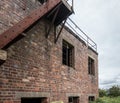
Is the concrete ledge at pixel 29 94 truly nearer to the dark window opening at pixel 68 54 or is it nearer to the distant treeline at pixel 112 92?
the dark window opening at pixel 68 54

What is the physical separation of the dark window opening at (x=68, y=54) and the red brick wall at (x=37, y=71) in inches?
12.4

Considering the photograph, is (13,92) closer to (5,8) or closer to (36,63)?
(36,63)

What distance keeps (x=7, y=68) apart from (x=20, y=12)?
6.98ft

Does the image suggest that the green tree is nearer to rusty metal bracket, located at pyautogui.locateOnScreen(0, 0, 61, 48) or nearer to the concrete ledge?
the concrete ledge

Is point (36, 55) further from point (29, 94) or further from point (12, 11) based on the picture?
point (12, 11)

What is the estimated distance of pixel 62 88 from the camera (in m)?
12.0

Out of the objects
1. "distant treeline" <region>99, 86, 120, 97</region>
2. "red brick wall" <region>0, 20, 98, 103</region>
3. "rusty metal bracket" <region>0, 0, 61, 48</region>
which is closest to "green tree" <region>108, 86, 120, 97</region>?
"distant treeline" <region>99, 86, 120, 97</region>

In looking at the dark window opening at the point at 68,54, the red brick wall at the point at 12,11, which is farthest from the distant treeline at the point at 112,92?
the red brick wall at the point at 12,11

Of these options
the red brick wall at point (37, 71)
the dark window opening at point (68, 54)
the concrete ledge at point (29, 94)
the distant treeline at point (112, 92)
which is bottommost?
the distant treeline at point (112, 92)

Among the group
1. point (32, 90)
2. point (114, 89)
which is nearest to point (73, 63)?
point (32, 90)

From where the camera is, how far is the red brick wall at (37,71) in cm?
767

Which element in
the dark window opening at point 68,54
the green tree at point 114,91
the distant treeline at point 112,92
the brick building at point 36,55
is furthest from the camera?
the green tree at point 114,91

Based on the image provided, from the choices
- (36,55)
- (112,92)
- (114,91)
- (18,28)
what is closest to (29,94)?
(36,55)

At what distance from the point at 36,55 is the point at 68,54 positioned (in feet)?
16.9
